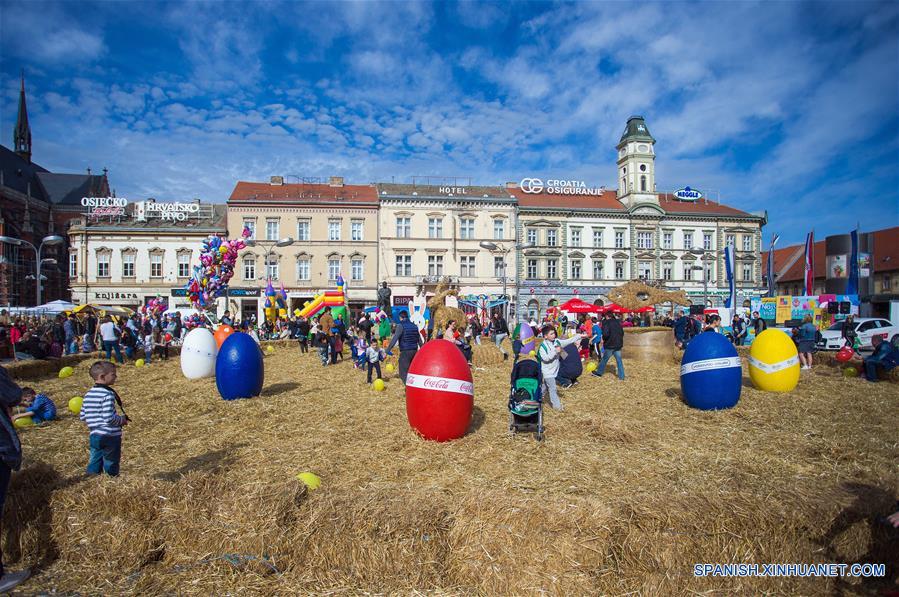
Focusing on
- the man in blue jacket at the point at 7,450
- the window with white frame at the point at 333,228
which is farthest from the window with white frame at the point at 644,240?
the man in blue jacket at the point at 7,450

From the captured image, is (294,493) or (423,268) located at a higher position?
(423,268)

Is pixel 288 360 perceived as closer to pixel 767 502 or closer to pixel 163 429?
pixel 163 429

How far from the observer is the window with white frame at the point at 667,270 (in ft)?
182

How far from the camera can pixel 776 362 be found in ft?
38.8

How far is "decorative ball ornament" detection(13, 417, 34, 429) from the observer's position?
9336mm

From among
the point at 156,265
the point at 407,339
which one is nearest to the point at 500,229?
the point at 156,265

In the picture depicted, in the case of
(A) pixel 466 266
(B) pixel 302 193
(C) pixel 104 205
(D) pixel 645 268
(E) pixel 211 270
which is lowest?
(E) pixel 211 270

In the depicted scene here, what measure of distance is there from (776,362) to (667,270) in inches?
1855

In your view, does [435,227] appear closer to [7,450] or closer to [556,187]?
[556,187]

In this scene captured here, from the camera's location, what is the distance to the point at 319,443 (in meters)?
8.12

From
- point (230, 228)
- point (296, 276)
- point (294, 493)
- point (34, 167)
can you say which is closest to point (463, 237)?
point (296, 276)

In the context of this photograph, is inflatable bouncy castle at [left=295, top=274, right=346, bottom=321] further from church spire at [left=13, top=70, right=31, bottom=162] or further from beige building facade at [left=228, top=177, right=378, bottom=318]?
church spire at [left=13, top=70, right=31, bottom=162]

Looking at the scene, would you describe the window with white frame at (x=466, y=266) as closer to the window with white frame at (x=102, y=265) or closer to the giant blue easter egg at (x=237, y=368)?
the window with white frame at (x=102, y=265)

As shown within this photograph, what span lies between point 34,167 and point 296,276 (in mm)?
44466
